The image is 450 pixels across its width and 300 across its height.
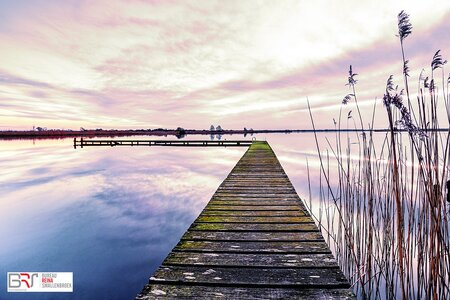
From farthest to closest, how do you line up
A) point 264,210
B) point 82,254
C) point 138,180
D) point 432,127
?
point 138,180 < point 82,254 < point 264,210 < point 432,127

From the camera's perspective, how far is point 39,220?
764cm

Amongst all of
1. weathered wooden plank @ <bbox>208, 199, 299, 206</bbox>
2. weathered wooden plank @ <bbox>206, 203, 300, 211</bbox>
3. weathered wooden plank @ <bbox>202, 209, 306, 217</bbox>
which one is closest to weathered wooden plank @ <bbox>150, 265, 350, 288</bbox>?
weathered wooden plank @ <bbox>202, 209, 306, 217</bbox>

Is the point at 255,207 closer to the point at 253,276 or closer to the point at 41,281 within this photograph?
the point at 253,276

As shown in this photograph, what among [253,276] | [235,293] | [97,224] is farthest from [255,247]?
[97,224]

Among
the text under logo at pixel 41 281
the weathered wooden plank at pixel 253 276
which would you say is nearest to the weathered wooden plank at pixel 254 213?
the weathered wooden plank at pixel 253 276

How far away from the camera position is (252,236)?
2.61 meters

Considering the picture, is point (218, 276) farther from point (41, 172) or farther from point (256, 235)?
point (41, 172)

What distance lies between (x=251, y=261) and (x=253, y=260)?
24 millimetres

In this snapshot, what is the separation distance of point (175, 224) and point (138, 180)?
671 cm

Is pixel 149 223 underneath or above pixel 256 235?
underneath

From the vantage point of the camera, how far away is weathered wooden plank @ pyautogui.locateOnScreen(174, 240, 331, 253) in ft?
7.45

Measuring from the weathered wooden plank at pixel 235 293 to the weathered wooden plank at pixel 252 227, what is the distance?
1.10 m

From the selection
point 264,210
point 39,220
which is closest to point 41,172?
point 39,220

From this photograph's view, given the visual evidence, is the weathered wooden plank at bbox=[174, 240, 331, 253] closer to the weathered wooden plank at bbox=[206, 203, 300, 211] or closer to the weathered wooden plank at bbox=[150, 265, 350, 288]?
the weathered wooden plank at bbox=[150, 265, 350, 288]
